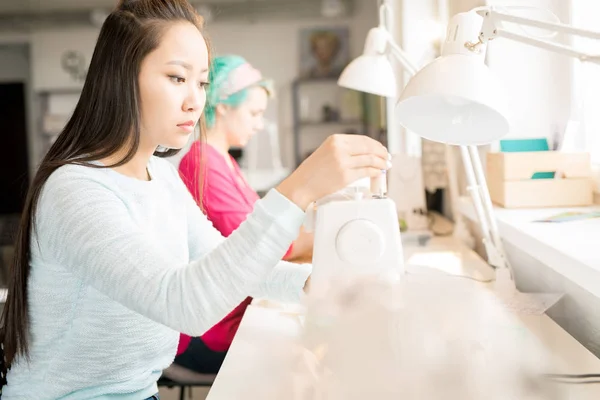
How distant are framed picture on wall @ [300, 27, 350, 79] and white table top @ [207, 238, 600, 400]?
5.87 m

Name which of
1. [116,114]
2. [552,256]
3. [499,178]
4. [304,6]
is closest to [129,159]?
[116,114]

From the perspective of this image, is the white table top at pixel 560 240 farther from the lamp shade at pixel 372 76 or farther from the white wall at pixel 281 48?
the white wall at pixel 281 48

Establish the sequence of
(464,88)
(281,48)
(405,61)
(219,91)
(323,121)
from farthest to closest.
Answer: (281,48)
(323,121)
(219,91)
(405,61)
(464,88)

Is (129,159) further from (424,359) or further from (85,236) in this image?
(424,359)

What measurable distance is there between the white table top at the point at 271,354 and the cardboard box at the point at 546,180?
1.84 ft

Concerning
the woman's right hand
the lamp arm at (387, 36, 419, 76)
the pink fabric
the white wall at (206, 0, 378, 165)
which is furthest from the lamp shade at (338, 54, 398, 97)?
the white wall at (206, 0, 378, 165)

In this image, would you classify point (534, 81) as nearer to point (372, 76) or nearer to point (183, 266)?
point (372, 76)

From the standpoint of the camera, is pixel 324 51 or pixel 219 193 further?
pixel 324 51

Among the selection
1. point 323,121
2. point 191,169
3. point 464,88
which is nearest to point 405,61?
point 191,169

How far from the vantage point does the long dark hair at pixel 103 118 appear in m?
1.00

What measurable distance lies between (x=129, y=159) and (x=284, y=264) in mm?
374

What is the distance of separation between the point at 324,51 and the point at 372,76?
553 centimetres

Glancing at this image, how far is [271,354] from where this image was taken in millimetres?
975

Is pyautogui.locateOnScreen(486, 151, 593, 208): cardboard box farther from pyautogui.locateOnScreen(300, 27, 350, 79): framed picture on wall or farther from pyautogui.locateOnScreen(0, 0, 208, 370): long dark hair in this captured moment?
pyautogui.locateOnScreen(300, 27, 350, 79): framed picture on wall
